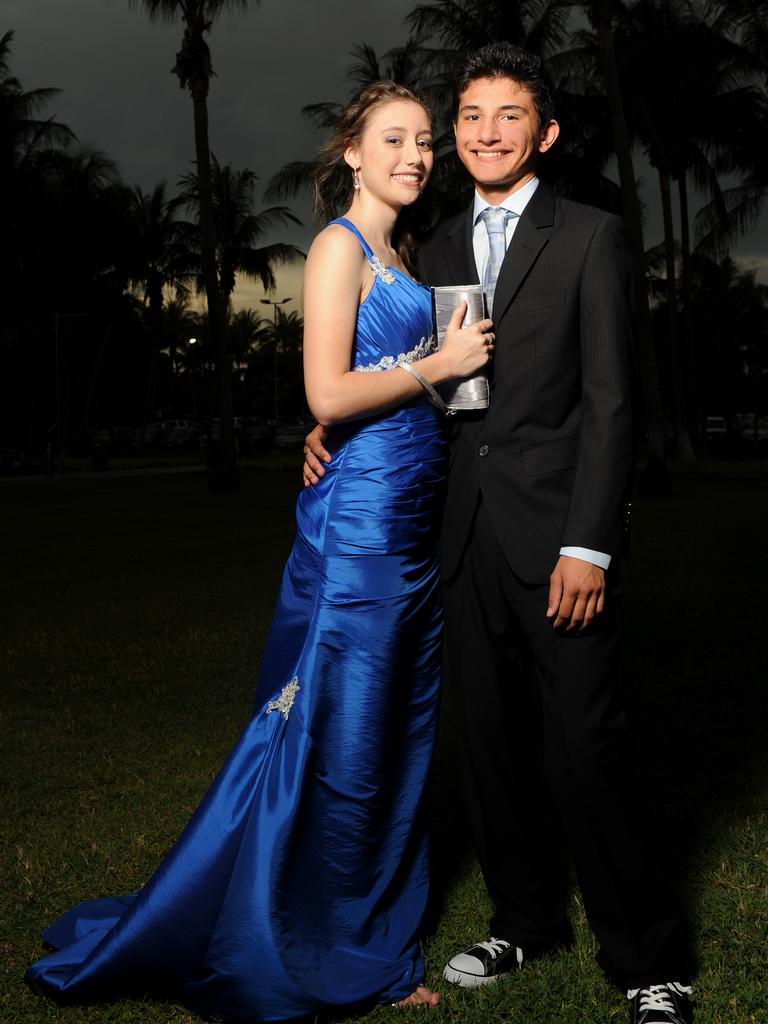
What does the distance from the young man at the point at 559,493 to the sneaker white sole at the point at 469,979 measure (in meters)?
0.40

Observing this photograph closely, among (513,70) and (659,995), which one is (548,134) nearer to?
(513,70)

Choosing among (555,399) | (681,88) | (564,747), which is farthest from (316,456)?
(681,88)

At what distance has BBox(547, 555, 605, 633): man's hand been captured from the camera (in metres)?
2.99

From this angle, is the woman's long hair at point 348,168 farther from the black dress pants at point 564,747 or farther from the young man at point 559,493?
the black dress pants at point 564,747

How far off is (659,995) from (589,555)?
45.5 inches

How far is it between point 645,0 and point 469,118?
33164 millimetres

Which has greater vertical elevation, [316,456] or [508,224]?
[508,224]

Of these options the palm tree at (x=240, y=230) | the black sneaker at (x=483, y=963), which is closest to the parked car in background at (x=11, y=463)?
the palm tree at (x=240, y=230)

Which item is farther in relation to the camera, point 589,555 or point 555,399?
point 555,399

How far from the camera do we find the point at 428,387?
3.11m

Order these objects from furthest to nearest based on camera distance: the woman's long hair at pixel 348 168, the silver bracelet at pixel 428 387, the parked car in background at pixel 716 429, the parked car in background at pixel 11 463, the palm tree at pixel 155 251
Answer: the parked car in background at pixel 716 429, the palm tree at pixel 155 251, the parked car in background at pixel 11 463, the woman's long hair at pixel 348 168, the silver bracelet at pixel 428 387

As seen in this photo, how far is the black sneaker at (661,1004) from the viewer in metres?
3.03

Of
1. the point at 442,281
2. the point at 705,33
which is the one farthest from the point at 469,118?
the point at 705,33

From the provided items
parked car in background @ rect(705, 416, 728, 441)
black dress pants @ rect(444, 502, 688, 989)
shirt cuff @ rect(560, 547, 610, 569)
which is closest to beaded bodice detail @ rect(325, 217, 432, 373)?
black dress pants @ rect(444, 502, 688, 989)
